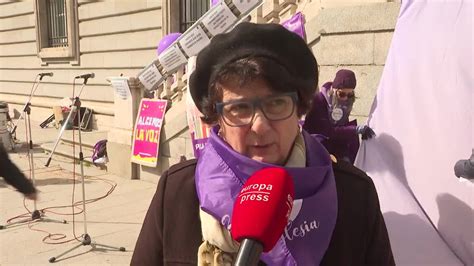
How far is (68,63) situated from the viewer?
1495 centimetres

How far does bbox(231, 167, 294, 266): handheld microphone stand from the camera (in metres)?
0.90

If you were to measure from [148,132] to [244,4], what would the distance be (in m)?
3.02

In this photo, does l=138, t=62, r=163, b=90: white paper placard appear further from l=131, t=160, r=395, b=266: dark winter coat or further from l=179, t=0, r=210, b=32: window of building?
l=131, t=160, r=395, b=266: dark winter coat

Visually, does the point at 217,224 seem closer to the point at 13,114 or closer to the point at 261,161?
the point at 261,161

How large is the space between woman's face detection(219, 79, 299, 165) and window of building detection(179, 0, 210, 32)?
10.3 metres

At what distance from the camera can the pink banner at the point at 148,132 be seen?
761cm

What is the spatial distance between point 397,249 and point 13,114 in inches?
745

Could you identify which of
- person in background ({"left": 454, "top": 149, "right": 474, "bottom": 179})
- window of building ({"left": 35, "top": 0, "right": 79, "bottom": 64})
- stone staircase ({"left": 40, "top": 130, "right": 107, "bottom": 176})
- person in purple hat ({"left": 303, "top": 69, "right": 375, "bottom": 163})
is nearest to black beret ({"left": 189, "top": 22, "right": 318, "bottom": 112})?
person in background ({"left": 454, "top": 149, "right": 474, "bottom": 179})

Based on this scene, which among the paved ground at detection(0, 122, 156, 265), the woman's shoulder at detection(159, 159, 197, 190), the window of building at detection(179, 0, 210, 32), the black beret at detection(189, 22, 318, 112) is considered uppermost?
the window of building at detection(179, 0, 210, 32)

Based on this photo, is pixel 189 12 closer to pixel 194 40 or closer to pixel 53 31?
pixel 194 40

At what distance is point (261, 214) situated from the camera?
3.18 ft

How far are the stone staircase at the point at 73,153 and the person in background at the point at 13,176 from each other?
5315 millimetres

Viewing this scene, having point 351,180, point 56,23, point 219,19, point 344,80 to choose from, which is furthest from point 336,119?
point 56,23

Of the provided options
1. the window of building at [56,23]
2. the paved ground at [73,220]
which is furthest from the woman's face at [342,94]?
the window of building at [56,23]
